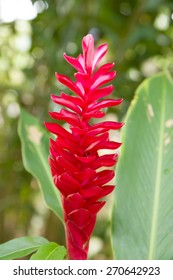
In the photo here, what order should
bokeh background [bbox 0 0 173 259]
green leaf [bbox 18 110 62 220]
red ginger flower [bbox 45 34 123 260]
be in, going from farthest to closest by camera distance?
1. bokeh background [bbox 0 0 173 259]
2. green leaf [bbox 18 110 62 220]
3. red ginger flower [bbox 45 34 123 260]

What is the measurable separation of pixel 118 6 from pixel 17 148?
0.73 meters

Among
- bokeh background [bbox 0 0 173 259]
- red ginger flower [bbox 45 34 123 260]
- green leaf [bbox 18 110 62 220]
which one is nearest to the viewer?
red ginger flower [bbox 45 34 123 260]

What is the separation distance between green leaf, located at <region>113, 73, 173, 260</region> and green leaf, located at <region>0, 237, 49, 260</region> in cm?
15

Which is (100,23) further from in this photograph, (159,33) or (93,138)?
(93,138)

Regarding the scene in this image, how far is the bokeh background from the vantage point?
1.82 m

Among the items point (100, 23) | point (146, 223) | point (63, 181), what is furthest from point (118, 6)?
point (63, 181)

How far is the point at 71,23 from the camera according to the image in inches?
71.8

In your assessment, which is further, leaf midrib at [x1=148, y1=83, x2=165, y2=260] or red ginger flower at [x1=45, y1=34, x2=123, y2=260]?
leaf midrib at [x1=148, y1=83, x2=165, y2=260]

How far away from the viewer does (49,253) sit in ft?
2.51

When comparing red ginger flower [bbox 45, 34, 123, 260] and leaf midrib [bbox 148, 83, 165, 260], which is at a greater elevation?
red ginger flower [bbox 45, 34, 123, 260]

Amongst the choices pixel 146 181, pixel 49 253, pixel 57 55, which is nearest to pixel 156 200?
pixel 146 181

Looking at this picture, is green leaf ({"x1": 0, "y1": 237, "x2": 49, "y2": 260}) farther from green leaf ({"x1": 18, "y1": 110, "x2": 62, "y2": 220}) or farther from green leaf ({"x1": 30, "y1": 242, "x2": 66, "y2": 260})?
green leaf ({"x1": 18, "y1": 110, "x2": 62, "y2": 220})

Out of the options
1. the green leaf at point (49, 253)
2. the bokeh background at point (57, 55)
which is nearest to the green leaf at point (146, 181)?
the green leaf at point (49, 253)

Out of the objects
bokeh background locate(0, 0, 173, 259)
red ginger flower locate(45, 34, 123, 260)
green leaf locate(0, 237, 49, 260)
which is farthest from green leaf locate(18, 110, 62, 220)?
bokeh background locate(0, 0, 173, 259)
